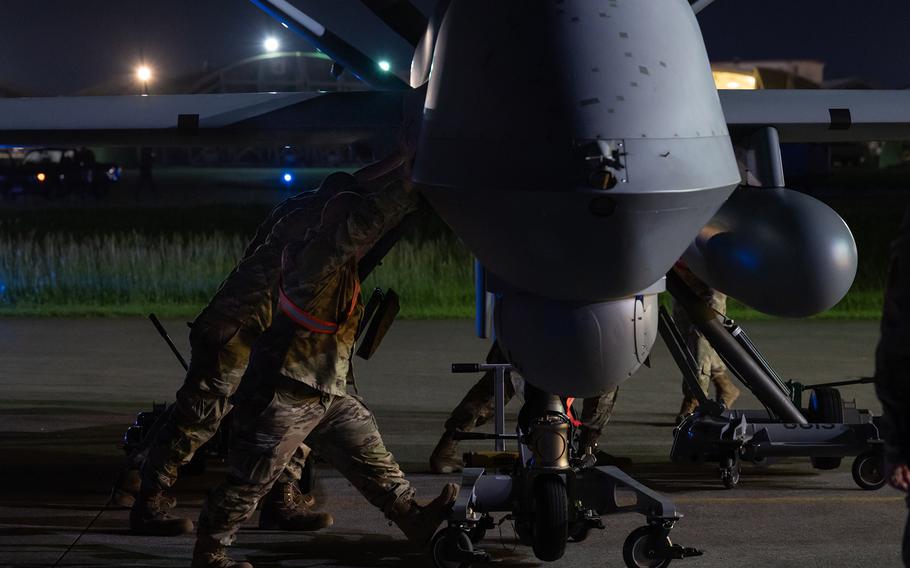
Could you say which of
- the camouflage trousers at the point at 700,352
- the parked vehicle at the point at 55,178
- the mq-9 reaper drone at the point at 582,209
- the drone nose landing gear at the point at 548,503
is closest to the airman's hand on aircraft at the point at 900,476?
the mq-9 reaper drone at the point at 582,209

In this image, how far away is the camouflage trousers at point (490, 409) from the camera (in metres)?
→ 7.05

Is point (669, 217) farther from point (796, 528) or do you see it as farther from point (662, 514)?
point (796, 528)

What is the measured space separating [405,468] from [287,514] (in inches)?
53.8

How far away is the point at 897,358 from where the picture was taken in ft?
11.6

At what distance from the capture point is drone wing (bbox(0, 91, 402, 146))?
7.16 m

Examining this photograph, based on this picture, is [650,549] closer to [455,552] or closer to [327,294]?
[455,552]

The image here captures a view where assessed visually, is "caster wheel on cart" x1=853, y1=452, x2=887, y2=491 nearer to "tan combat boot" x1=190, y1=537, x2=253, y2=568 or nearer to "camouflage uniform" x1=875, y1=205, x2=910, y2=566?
"tan combat boot" x1=190, y1=537, x2=253, y2=568

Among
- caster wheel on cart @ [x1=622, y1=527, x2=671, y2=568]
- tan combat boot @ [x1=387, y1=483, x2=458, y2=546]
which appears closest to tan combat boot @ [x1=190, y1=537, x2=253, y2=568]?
tan combat boot @ [x1=387, y1=483, x2=458, y2=546]

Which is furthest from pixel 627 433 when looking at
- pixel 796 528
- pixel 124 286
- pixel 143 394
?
pixel 124 286

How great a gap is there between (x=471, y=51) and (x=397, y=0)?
3.06 m

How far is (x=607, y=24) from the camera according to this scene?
4.56 metres

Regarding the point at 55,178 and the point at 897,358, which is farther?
the point at 55,178

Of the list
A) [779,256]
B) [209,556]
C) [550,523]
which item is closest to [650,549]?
[550,523]

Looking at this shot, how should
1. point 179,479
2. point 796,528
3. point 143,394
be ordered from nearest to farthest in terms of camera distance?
point 796,528 < point 179,479 < point 143,394
